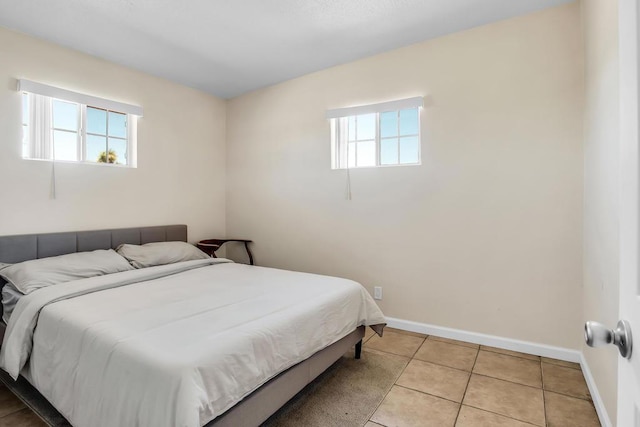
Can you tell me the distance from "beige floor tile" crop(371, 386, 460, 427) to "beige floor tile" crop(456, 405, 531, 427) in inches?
1.6

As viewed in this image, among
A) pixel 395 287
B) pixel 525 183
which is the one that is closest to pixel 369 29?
pixel 525 183

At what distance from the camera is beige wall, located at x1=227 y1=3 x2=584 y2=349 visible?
7.98 feet

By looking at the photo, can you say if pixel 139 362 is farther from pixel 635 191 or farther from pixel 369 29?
pixel 369 29

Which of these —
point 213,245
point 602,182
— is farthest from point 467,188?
point 213,245

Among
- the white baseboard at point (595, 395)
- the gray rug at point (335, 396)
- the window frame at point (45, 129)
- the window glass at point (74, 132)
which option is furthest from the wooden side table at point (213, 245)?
the white baseboard at point (595, 395)

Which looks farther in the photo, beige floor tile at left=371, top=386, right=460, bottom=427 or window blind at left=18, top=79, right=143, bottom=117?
window blind at left=18, top=79, right=143, bottom=117

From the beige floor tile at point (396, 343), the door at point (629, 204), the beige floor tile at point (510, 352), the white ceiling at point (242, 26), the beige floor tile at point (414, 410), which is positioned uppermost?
the white ceiling at point (242, 26)

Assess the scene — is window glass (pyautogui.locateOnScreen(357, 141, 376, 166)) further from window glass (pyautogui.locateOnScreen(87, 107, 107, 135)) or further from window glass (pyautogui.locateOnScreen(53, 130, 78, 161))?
window glass (pyautogui.locateOnScreen(53, 130, 78, 161))

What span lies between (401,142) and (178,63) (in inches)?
94.1

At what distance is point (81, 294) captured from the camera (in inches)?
82.4

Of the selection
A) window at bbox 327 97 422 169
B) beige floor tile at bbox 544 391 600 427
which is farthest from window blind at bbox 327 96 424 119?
beige floor tile at bbox 544 391 600 427

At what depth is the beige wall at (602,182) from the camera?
62.9 inches

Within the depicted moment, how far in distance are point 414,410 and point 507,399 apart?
0.60 m

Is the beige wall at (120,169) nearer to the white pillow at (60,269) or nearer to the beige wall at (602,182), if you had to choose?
the white pillow at (60,269)
